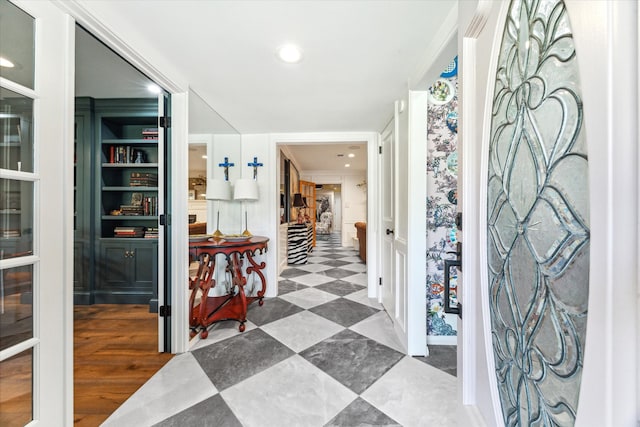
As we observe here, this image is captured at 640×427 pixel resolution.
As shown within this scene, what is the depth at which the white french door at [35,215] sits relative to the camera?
921 millimetres

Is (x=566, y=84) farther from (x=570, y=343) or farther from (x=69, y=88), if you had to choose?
(x=69, y=88)

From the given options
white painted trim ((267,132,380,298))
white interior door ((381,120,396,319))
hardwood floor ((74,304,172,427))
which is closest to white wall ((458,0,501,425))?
white interior door ((381,120,396,319))

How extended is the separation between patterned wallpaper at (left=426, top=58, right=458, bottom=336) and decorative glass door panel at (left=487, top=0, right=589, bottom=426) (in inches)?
53.8

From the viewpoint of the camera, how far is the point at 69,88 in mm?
1107

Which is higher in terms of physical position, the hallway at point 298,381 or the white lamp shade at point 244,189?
the white lamp shade at point 244,189

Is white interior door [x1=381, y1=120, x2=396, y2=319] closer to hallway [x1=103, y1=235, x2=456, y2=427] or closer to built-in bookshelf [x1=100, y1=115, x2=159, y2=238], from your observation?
hallway [x1=103, y1=235, x2=456, y2=427]

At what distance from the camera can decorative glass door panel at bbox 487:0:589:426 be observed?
420 mm

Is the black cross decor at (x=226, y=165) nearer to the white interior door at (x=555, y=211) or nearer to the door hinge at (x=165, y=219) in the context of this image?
the door hinge at (x=165, y=219)

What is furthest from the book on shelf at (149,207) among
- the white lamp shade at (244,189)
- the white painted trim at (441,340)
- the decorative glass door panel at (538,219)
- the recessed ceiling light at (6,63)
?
the decorative glass door panel at (538,219)

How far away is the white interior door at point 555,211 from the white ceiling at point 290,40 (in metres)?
0.69

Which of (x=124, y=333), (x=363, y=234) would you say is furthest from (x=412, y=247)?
(x=363, y=234)

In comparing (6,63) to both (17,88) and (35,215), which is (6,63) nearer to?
(17,88)

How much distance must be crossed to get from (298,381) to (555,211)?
5.55 feet

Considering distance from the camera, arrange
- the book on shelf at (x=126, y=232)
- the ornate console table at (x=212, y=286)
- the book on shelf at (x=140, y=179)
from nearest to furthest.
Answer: the ornate console table at (x=212, y=286) < the book on shelf at (x=126, y=232) < the book on shelf at (x=140, y=179)
